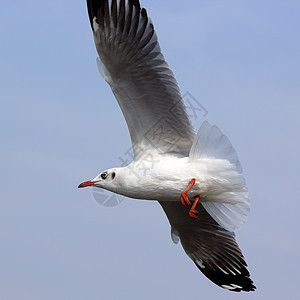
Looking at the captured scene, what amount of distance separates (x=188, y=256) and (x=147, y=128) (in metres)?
2.08

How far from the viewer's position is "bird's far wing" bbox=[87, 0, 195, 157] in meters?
6.39

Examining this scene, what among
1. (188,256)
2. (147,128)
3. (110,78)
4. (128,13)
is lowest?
(188,256)

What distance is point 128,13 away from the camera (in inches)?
254

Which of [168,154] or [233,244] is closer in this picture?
[168,154]

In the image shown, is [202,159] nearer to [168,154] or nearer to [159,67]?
[168,154]

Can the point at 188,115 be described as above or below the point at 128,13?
below

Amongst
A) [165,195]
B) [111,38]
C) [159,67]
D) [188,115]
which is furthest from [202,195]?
[111,38]

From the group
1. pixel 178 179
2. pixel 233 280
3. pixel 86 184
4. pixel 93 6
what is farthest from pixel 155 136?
pixel 233 280

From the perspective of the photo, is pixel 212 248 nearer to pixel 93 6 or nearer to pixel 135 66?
pixel 135 66

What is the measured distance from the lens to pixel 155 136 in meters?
6.72

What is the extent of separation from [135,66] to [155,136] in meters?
0.79

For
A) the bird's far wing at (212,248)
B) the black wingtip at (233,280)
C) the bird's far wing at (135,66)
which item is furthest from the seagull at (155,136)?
the black wingtip at (233,280)

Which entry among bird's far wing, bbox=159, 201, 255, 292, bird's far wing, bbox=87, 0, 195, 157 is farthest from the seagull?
bird's far wing, bbox=159, 201, 255, 292

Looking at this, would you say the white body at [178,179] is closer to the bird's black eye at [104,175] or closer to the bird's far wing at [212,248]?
the bird's black eye at [104,175]
